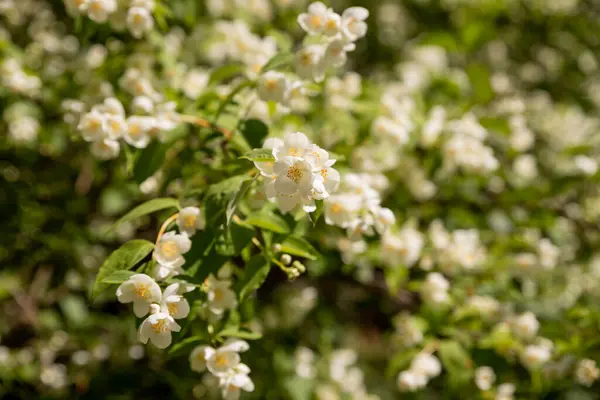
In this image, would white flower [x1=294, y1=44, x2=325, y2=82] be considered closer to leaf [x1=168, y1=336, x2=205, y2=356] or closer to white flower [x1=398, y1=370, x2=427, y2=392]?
leaf [x1=168, y1=336, x2=205, y2=356]

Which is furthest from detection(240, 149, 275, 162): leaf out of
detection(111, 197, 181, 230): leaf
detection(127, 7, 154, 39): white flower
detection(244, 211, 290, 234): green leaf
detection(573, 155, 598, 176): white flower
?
detection(573, 155, 598, 176): white flower

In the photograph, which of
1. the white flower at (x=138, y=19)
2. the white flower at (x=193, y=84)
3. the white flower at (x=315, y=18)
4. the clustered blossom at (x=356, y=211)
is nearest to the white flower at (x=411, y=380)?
the clustered blossom at (x=356, y=211)

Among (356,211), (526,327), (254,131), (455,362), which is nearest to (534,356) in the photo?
(526,327)

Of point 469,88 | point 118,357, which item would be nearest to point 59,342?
point 118,357

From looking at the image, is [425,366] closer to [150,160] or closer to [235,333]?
[235,333]

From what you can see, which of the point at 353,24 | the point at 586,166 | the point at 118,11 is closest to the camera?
the point at 353,24

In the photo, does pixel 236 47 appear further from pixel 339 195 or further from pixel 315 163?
pixel 315 163
